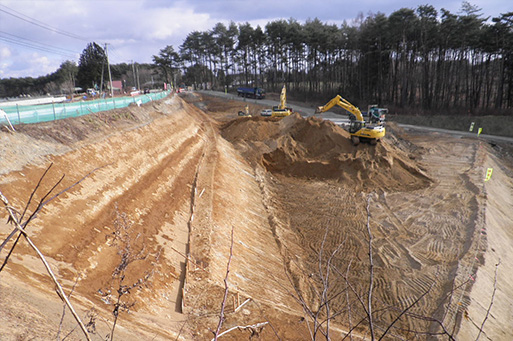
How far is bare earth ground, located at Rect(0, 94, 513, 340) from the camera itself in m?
6.80

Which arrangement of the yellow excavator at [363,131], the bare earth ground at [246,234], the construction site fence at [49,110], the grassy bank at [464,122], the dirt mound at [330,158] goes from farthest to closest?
the grassy bank at [464,122], the yellow excavator at [363,131], the dirt mound at [330,158], the construction site fence at [49,110], the bare earth ground at [246,234]

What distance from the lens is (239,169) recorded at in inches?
812

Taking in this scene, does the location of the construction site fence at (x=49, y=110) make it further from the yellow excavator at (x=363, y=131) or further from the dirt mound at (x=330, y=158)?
the yellow excavator at (x=363, y=131)

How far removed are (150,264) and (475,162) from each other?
24.9 m

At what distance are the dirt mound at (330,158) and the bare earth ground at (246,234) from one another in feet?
0.37

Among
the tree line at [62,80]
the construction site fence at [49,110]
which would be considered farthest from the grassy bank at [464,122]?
the tree line at [62,80]

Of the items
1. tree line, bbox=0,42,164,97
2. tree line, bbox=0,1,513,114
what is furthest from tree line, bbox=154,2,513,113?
tree line, bbox=0,42,164,97

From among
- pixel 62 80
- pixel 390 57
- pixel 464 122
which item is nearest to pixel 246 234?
pixel 464 122

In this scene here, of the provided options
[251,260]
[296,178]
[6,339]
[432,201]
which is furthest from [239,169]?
[6,339]

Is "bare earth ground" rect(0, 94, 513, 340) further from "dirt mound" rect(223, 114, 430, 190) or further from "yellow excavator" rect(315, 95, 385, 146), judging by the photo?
"yellow excavator" rect(315, 95, 385, 146)

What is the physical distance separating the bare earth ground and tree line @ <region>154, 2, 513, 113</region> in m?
23.7

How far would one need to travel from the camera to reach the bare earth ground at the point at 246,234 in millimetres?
6797

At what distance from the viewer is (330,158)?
2234 cm

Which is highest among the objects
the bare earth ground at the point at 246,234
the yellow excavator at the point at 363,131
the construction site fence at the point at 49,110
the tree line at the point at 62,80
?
the tree line at the point at 62,80
